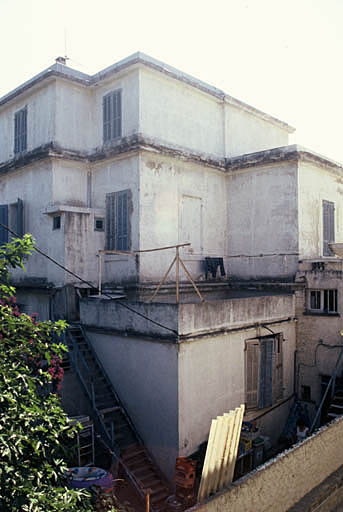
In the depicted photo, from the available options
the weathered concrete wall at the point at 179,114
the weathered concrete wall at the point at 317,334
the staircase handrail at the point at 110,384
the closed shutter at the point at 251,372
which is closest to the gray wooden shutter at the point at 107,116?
the weathered concrete wall at the point at 179,114

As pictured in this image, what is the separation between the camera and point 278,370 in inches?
524

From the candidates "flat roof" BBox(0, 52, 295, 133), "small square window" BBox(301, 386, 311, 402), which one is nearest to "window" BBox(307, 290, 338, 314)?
"small square window" BBox(301, 386, 311, 402)

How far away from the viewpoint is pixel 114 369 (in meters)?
11.7

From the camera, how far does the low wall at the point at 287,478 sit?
6.84m

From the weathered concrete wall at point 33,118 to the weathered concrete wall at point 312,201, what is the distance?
842cm

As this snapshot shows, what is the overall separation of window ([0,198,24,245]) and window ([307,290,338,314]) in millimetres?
10066

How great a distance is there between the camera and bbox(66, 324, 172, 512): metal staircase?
9797 millimetres

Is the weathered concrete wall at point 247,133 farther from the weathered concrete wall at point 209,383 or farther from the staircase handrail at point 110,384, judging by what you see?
the staircase handrail at point 110,384

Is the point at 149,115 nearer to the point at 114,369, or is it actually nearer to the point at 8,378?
the point at 114,369

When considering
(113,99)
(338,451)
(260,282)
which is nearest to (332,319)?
(260,282)

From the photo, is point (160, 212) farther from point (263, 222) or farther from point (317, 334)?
point (317, 334)

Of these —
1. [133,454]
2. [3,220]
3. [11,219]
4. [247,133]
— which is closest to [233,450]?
[133,454]

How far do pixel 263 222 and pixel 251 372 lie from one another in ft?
18.1

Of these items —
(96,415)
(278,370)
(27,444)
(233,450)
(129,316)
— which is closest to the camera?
(27,444)
